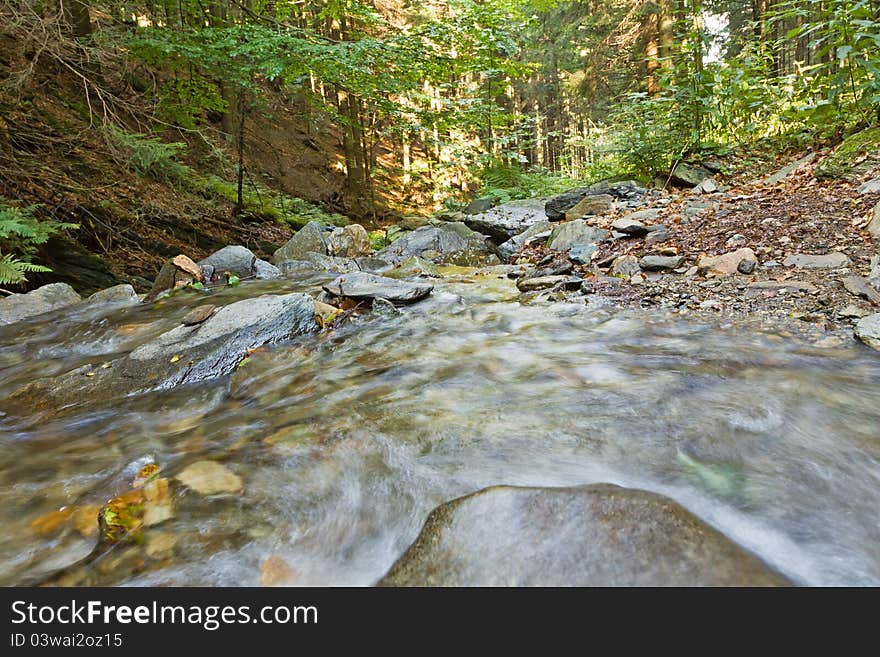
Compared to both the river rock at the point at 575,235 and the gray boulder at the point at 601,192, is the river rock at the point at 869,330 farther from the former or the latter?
the gray boulder at the point at 601,192

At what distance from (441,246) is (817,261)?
6.58 meters

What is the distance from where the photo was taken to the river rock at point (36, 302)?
4.88 meters

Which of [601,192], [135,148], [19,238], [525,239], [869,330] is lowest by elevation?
[869,330]

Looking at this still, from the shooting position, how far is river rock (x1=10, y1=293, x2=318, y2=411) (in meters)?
3.04

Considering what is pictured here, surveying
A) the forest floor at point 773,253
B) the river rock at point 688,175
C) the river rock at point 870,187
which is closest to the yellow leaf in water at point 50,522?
the forest floor at point 773,253

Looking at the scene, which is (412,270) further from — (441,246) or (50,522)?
(50,522)

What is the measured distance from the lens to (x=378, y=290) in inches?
197

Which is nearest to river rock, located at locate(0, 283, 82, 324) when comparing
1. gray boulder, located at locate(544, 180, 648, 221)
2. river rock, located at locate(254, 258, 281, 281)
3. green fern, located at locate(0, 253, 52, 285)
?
green fern, located at locate(0, 253, 52, 285)

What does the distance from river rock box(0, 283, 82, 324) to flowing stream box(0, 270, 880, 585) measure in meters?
1.69

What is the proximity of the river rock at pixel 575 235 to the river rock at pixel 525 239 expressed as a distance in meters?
0.89

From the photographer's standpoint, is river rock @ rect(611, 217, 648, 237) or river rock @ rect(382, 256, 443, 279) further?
river rock @ rect(382, 256, 443, 279)

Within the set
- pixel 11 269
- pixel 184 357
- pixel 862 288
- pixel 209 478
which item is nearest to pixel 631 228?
pixel 862 288

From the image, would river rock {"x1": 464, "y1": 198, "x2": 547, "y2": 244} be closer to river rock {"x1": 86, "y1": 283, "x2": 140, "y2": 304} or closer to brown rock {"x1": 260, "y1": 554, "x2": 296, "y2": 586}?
river rock {"x1": 86, "y1": 283, "x2": 140, "y2": 304}

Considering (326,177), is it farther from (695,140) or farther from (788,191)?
Answer: (788,191)
